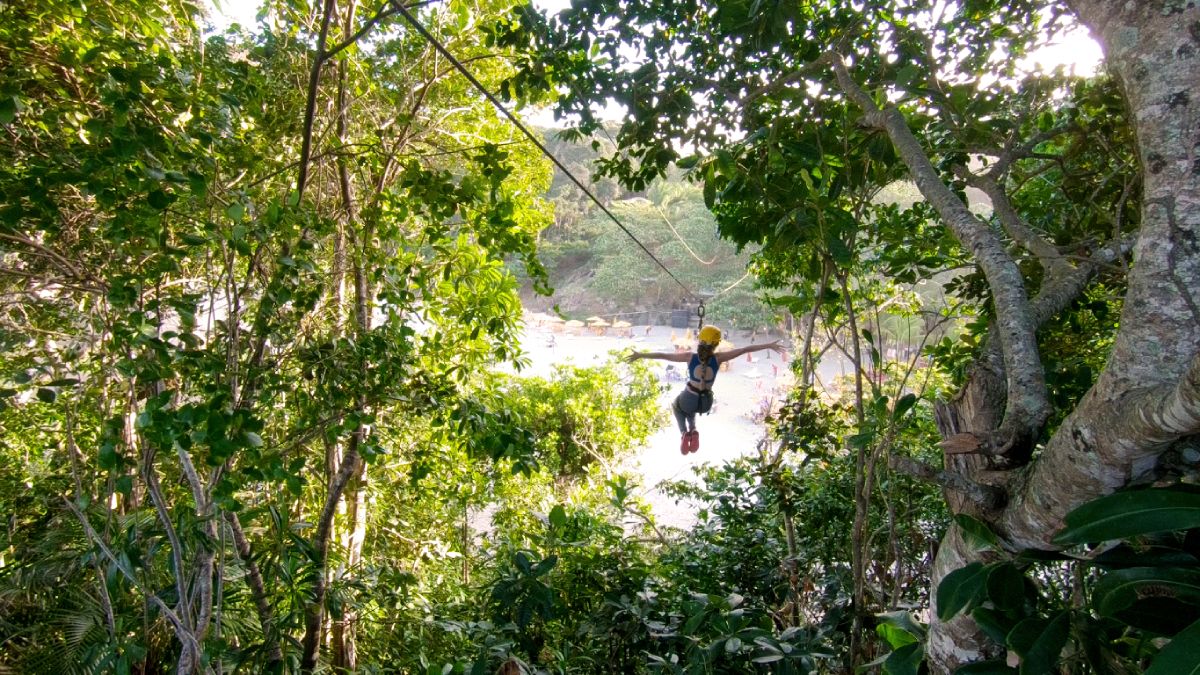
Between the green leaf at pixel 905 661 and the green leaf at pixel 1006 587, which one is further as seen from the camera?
the green leaf at pixel 905 661

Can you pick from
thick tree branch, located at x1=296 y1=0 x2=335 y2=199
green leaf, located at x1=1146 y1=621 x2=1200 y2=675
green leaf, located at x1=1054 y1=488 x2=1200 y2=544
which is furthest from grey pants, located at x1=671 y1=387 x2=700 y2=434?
green leaf, located at x1=1146 y1=621 x2=1200 y2=675

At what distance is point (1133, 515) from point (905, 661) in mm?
475

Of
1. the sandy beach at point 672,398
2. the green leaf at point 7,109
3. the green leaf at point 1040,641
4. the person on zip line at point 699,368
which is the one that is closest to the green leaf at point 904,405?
the green leaf at point 1040,641

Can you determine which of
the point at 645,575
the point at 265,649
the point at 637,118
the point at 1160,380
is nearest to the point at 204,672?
the point at 265,649

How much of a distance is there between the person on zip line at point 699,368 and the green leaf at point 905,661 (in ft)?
4.94

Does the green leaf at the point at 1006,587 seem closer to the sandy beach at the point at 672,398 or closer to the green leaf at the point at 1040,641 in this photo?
the green leaf at the point at 1040,641

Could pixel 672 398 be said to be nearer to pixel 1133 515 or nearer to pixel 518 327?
pixel 518 327

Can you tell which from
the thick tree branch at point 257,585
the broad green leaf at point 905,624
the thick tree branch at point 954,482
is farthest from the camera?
the thick tree branch at point 257,585

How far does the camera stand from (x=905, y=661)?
2.93 ft

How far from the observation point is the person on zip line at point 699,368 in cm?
254

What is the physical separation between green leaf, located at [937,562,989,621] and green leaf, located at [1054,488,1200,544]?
20 cm

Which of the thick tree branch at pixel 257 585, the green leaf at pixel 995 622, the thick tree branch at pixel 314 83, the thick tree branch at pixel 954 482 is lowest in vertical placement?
the thick tree branch at pixel 257 585

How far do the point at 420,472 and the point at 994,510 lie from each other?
1481mm

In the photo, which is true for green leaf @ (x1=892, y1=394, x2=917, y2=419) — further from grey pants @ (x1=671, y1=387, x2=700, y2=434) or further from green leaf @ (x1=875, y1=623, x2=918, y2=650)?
grey pants @ (x1=671, y1=387, x2=700, y2=434)
